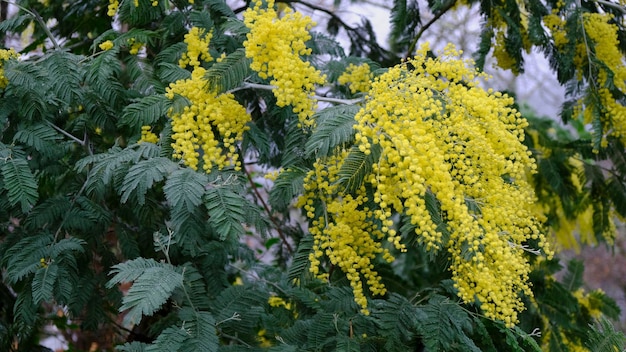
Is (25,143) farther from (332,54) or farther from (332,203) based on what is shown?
(332,54)

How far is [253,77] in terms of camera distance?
10.7ft

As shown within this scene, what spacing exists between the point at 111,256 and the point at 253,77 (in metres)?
1.31

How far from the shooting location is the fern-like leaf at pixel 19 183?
2.80m

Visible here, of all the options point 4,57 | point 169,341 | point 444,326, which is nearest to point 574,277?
point 444,326

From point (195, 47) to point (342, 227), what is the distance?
1.28 meters

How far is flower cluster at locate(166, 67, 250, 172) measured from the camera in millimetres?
2760

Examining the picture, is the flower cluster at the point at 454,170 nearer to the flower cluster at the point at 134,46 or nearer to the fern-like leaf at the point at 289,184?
the fern-like leaf at the point at 289,184

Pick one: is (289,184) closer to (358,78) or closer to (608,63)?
(358,78)

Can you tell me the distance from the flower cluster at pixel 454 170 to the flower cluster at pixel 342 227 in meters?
0.19

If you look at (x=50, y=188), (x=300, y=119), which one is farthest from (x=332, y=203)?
(x=50, y=188)

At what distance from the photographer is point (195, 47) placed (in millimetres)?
3178

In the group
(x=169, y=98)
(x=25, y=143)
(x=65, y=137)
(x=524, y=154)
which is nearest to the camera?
(x=524, y=154)

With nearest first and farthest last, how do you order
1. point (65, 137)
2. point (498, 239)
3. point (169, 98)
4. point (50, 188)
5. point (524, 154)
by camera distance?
1. point (498, 239)
2. point (524, 154)
3. point (169, 98)
4. point (65, 137)
5. point (50, 188)

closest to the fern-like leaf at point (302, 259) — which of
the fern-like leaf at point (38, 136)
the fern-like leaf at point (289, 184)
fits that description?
the fern-like leaf at point (289, 184)
